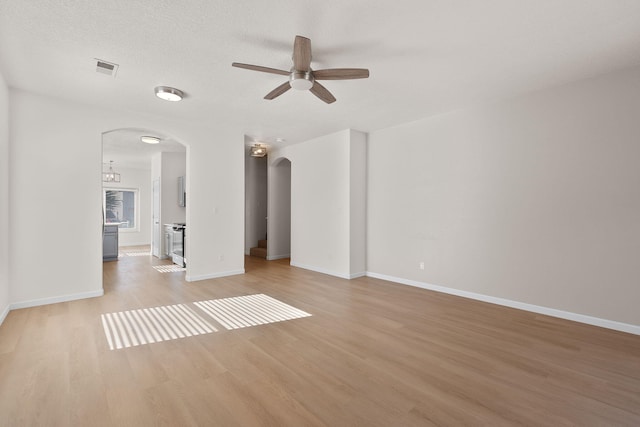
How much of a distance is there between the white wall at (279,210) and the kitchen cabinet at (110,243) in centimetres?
369

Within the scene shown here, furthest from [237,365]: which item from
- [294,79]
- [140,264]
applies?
[140,264]

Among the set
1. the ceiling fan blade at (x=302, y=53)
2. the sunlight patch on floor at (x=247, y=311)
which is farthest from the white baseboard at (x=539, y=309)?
the ceiling fan blade at (x=302, y=53)

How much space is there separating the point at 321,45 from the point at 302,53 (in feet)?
0.90

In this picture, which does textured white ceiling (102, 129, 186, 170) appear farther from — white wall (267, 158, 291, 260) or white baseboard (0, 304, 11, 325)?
white baseboard (0, 304, 11, 325)

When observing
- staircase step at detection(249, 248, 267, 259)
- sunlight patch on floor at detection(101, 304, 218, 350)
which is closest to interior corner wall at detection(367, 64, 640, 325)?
sunlight patch on floor at detection(101, 304, 218, 350)

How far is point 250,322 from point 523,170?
Answer: 3790mm

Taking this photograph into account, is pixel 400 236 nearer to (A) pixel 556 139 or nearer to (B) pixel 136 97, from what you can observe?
(A) pixel 556 139

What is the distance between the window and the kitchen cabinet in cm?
316

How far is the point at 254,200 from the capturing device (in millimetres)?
8828

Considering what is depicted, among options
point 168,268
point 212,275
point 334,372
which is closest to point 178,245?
point 168,268

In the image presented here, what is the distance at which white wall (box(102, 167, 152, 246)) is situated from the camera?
33.7ft

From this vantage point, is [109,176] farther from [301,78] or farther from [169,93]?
[301,78]

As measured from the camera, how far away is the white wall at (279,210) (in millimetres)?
7922

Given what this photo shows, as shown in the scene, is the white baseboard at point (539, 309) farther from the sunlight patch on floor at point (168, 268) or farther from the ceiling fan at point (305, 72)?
the sunlight patch on floor at point (168, 268)
